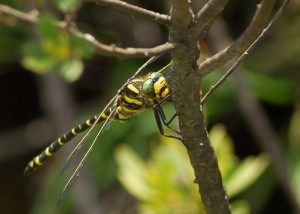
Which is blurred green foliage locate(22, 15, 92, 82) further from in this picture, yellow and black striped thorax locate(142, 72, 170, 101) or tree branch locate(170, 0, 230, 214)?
tree branch locate(170, 0, 230, 214)

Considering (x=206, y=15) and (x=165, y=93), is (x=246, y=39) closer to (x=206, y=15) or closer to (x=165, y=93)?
(x=206, y=15)

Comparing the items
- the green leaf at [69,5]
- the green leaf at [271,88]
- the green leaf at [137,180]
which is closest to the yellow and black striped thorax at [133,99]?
the green leaf at [69,5]

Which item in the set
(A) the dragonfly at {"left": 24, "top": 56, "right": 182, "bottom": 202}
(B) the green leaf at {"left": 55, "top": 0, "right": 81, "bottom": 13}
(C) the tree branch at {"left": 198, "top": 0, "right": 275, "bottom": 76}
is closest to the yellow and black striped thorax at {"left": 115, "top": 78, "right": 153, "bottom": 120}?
(A) the dragonfly at {"left": 24, "top": 56, "right": 182, "bottom": 202}

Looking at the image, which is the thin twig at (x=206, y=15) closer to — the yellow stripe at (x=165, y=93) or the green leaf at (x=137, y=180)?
the yellow stripe at (x=165, y=93)

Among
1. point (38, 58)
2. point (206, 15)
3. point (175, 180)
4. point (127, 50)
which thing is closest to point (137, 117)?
point (175, 180)

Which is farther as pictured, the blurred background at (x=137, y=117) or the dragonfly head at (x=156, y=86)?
the blurred background at (x=137, y=117)

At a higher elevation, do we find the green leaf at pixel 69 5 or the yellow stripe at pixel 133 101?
the green leaf at pixel 69 5
